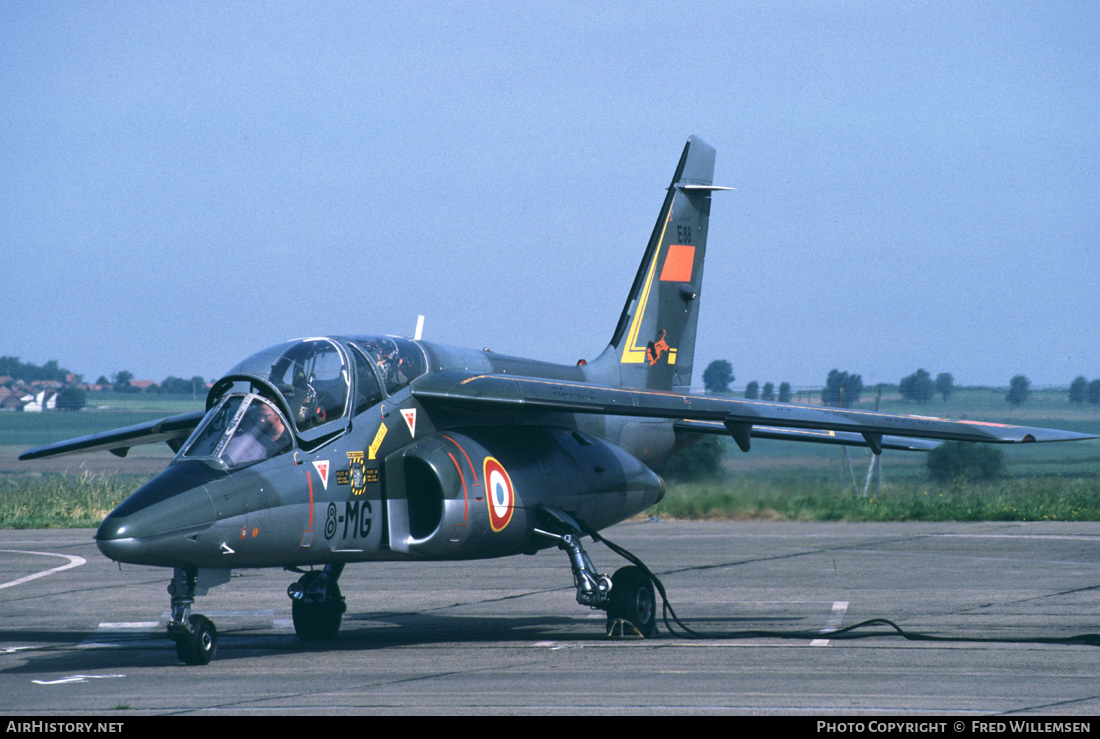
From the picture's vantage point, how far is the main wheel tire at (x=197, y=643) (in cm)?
1035

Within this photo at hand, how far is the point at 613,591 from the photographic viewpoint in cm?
1264

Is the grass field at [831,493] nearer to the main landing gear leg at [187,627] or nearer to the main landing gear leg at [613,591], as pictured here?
the main landing gear leg at [613,591]

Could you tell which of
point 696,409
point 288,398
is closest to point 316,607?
point 288,398

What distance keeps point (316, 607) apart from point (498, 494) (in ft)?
7.68

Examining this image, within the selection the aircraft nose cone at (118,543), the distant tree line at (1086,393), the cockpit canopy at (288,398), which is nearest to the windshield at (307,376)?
the cockpit canopy at (288,398)

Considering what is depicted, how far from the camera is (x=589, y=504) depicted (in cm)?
1361

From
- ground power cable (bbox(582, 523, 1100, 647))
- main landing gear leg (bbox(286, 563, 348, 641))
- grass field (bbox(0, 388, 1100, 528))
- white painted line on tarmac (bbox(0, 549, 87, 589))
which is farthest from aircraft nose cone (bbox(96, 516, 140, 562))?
grass field (bbox(0, 388, 1100, 528))

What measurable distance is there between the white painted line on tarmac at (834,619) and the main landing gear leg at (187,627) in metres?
5.68

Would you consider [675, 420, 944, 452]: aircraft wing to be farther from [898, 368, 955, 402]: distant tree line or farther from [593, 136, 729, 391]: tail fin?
[898, 368, 955, 402]: distant tree line

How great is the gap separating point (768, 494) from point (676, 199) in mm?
11822

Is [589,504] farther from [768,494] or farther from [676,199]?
[768,494]

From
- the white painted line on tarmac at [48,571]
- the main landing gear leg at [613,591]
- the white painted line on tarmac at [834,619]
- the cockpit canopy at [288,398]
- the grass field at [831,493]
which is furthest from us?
the grass field at [831,493]

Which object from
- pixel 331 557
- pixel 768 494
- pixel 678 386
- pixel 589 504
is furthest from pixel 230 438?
pixel 768 494

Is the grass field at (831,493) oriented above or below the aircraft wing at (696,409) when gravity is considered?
below
